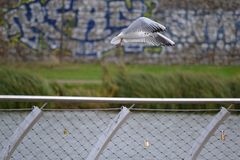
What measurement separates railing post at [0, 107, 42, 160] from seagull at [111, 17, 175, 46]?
7.65 feet

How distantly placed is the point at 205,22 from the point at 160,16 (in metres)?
1.25

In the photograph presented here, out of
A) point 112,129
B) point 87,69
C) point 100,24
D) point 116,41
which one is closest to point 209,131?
point 112,129

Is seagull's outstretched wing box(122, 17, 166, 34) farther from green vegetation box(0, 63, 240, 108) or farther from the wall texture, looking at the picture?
the wall texture

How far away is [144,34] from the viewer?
23.8ft

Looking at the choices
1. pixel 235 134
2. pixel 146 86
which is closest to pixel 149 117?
pixel 235 134

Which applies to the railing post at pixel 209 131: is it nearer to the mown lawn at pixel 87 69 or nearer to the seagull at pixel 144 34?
the seagull at pixel 144 34

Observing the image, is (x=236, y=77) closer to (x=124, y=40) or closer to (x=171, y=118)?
(x=124, y=40)

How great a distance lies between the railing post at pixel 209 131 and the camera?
4.97m

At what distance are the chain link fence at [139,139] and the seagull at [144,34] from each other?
37.9 inches

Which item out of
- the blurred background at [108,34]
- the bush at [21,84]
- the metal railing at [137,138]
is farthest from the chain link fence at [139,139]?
the blurred background at [108,34]

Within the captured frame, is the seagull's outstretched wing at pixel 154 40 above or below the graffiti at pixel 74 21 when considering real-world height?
below

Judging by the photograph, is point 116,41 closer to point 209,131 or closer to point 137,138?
point 137,138

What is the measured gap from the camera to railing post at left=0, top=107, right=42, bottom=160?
4.85m

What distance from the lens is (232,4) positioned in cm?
2184
